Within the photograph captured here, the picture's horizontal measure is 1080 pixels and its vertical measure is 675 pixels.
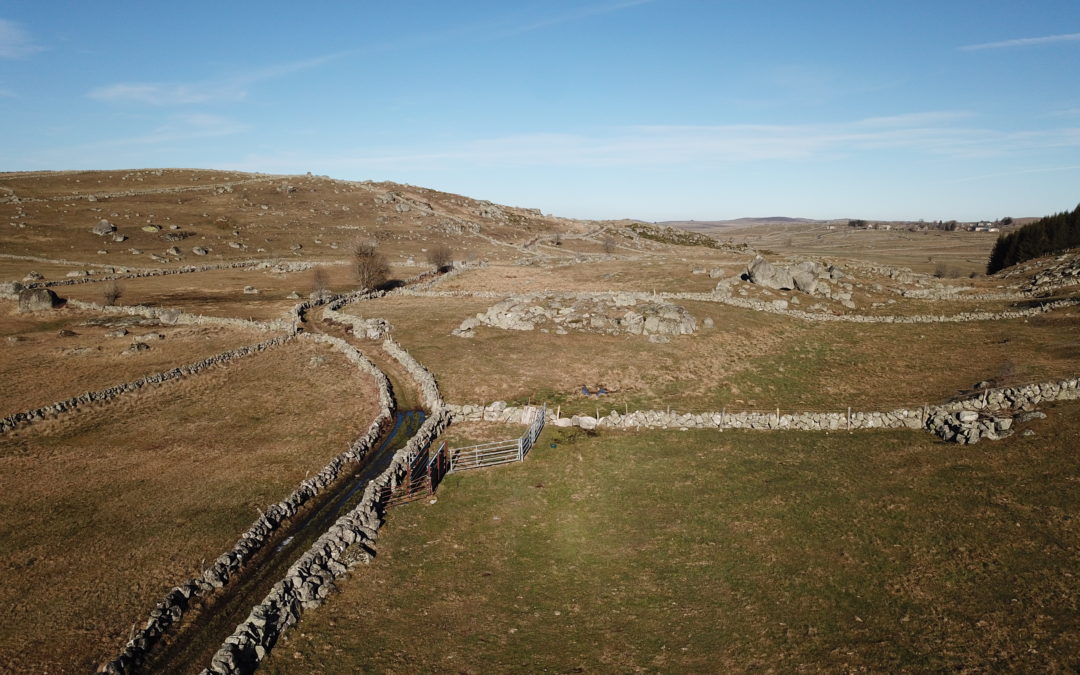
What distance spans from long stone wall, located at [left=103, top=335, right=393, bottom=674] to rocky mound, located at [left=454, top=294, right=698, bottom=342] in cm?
2229

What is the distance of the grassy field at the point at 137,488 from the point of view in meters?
18.2

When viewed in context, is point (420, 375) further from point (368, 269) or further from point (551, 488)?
point (368, 269)

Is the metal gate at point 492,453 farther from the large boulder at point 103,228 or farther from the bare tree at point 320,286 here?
the large boulder at point 103,228

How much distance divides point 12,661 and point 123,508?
30.7ft

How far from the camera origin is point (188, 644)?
17.4 meters

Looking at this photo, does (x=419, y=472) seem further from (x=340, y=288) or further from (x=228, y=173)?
(x=228, y=173)

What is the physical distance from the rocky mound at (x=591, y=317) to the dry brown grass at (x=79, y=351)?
25178 mm

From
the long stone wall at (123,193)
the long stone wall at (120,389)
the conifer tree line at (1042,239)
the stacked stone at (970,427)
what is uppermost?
the long stone wall at (123,193)

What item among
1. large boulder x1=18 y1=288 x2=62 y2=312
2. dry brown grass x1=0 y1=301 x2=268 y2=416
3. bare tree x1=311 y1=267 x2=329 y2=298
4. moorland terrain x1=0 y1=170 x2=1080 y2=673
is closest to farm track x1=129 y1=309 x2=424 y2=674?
moorland terrain x1=0 y1=170 x2=1080 y2=673

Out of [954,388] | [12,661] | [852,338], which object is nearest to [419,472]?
[12,661]

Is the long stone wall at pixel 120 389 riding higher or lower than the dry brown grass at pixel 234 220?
lower

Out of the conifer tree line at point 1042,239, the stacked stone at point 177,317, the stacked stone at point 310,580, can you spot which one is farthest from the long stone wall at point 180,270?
the conifer tree line at point 1042,239

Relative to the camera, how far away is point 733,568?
20.6 m

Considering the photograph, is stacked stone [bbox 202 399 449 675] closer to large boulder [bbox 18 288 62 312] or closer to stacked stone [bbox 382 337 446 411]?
stacked stone [bbox 382 337 446 411]
